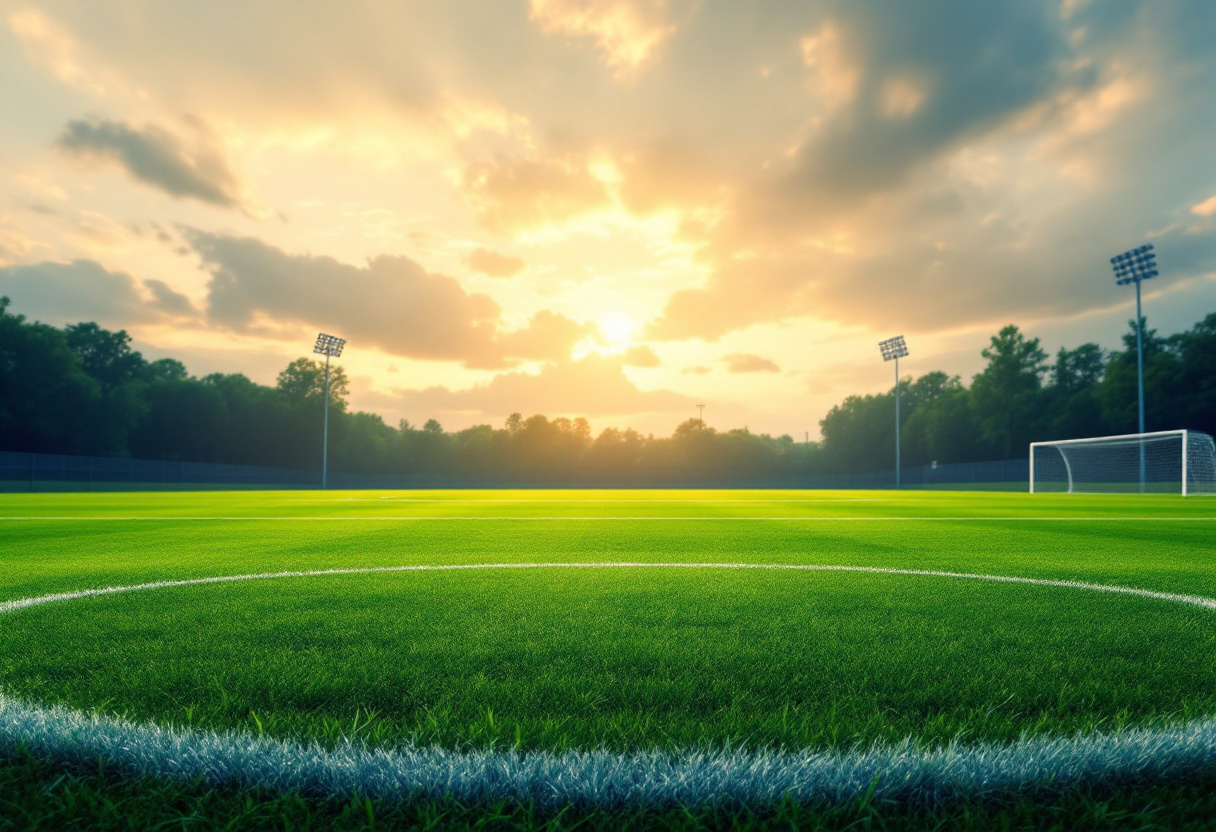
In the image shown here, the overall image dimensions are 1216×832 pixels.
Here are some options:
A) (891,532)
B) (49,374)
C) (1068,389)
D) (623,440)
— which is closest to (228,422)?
(49,374)

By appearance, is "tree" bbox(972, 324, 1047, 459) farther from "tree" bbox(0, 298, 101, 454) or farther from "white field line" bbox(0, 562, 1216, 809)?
"tree" bbox(0, 298, 101, 454)

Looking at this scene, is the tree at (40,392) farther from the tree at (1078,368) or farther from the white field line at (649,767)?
the tree at (1078,368)

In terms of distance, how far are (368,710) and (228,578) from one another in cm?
265

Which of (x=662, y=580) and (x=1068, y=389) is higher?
(x=1068, y=389)

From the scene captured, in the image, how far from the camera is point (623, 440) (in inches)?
3110

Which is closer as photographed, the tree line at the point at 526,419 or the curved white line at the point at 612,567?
the curved white line at the point at 612,567

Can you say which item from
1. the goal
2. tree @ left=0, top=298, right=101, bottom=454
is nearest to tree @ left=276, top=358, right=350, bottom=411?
tree @ left=0, top=298, right=101, bottom=454

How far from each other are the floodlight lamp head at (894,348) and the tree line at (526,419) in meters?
16.0

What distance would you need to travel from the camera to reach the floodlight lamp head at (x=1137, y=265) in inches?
1240

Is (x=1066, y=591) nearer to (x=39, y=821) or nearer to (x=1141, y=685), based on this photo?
(x=1141, y=685)

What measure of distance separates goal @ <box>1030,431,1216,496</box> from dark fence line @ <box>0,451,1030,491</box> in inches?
432

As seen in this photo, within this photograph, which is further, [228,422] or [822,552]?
[228,422]

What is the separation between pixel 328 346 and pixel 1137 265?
45.2 meters

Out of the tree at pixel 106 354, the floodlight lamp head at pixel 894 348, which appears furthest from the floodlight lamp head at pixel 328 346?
the floodlight lamp head at pixel 894 348
